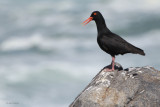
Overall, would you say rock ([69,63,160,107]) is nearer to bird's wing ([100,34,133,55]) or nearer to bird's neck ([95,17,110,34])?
bird's wing ([100,34,133,55])

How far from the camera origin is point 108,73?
1135cm

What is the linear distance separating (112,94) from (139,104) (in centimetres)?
84

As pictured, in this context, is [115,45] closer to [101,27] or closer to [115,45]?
[115,45]

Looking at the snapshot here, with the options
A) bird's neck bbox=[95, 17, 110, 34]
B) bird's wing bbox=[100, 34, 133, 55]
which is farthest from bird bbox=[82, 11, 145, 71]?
bird's neck bbox=[95, 17, 110, 34]

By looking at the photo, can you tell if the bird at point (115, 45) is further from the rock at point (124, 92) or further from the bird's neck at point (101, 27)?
the rock at point (124, 92)

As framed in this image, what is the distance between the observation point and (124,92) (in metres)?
9.98

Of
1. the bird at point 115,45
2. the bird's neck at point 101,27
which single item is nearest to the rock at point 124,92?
the bird at point 115,45

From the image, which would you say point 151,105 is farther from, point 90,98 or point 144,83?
point 90,98

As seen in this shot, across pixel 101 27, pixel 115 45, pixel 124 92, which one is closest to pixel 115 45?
pixel 115 45

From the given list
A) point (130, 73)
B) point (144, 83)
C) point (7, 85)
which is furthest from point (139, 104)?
point (7, 85)

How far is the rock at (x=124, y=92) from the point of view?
9734 mm

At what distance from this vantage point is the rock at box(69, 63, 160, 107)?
973cm

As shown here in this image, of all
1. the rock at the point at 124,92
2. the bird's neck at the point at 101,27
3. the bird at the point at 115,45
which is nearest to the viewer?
the rock at the point at 124,92

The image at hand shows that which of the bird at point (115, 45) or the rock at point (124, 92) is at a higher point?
the bird at point (115, 45)
